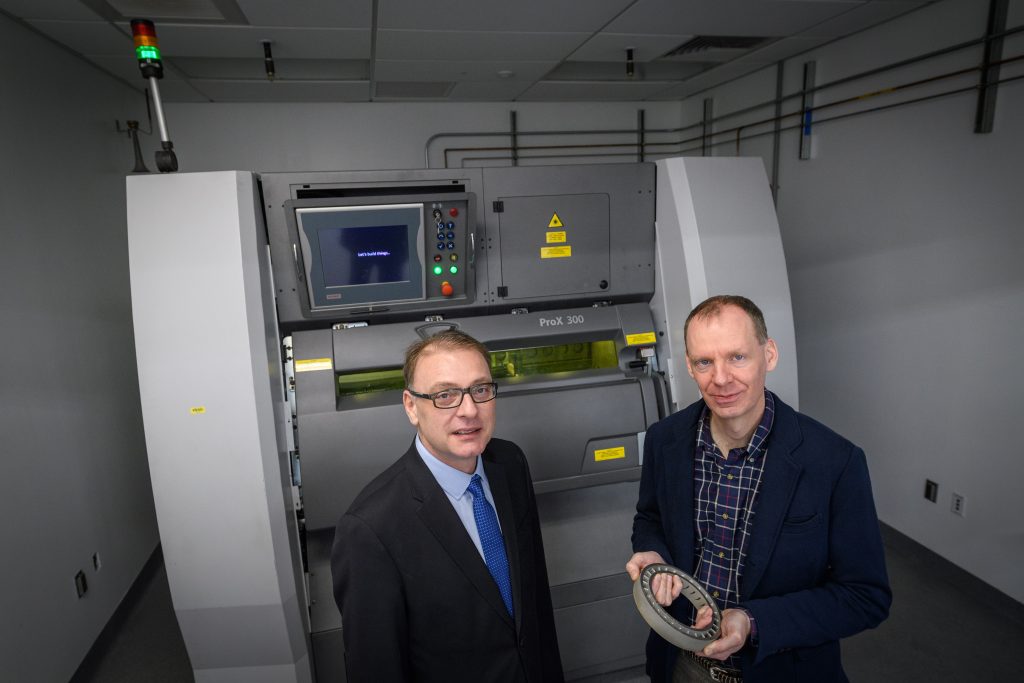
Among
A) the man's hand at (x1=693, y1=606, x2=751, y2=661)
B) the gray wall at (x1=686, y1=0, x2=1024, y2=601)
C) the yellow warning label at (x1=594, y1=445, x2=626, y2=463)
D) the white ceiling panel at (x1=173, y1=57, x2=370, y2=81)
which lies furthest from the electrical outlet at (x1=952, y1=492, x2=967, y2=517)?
the white ceiling panel at (x1=173, y1=57, x2=370, y2=81)

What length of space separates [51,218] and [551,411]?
2.23m

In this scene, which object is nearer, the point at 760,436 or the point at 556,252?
the point at 760,436

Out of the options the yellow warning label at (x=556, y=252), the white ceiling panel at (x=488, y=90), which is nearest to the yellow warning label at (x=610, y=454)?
the yellow warning label at (x=556, y=252)

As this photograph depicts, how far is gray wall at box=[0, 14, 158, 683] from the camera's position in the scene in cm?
198

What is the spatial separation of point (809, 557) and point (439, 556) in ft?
2.44

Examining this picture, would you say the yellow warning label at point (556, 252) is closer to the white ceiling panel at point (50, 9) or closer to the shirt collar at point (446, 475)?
the shirt collar at point (446, 475)

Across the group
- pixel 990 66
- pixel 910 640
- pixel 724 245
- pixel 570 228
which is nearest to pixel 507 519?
pixel 570 228

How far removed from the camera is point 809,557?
1.12 metres

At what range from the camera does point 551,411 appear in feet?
6.55

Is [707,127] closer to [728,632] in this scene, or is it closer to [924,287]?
[924,287]

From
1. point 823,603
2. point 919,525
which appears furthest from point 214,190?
point 919,525

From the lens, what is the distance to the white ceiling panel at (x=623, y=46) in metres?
2.84

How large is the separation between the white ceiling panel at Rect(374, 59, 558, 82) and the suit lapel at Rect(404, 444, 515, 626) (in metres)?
2.67

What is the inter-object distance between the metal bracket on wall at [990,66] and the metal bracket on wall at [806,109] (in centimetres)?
96
